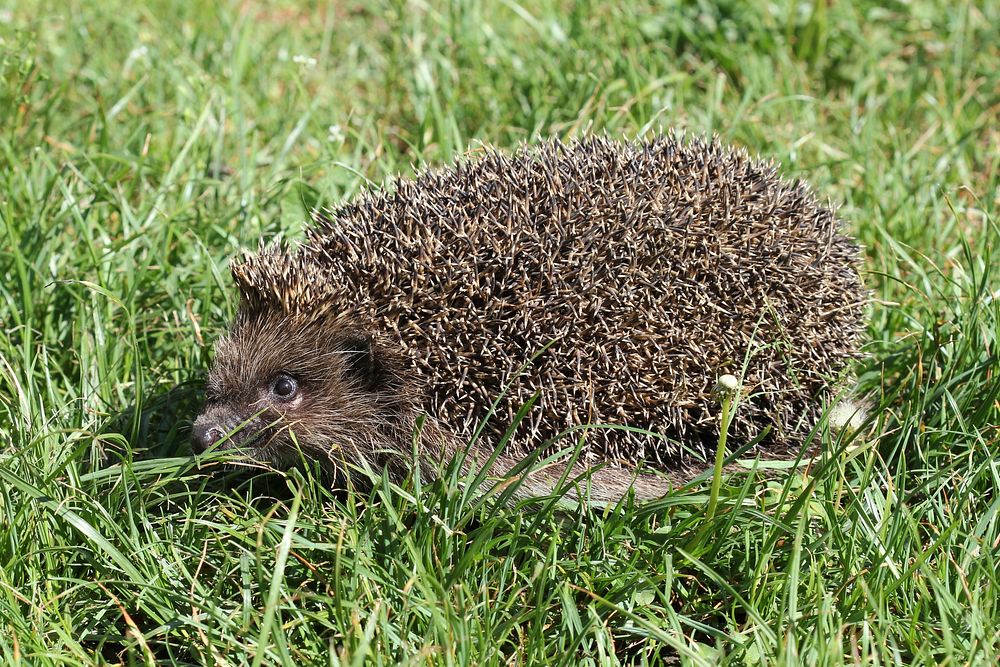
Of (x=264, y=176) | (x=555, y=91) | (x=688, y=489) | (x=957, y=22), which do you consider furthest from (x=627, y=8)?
(x=688, y=489)

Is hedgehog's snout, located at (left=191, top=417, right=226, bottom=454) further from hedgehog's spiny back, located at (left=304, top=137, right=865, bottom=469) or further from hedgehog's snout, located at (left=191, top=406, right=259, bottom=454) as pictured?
hedgehog's spiny back, located at (left=304, top=137, right=865, bottom=469)

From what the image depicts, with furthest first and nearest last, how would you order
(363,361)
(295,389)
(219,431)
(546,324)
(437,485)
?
(295,389)
(363,361)
(219,431)
(546,324)
(437,485)

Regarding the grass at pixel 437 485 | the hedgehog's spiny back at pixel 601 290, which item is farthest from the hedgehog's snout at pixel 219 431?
the hedgehog's spiny back at pixel 601 290

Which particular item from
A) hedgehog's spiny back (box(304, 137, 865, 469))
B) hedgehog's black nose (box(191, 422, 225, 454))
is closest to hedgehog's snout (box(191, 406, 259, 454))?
hedgehog's black nose (box(191, 422, 225, 454))

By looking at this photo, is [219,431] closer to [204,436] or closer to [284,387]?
[204,436]

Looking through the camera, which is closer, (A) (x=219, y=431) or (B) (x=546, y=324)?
(B) (x=546, y=324)

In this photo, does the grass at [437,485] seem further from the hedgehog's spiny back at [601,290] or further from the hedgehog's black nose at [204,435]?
the hedgehog's spiny back at [601,290]

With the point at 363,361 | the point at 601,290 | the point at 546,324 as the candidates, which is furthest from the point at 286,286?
the point at 601,290
